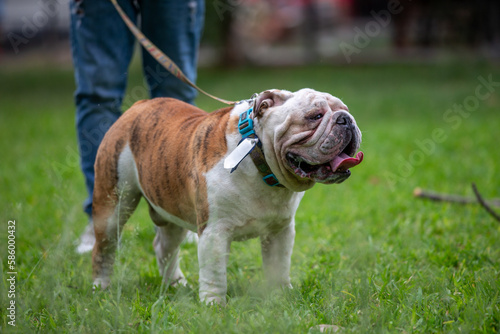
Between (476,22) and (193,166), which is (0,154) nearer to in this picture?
(193,166)

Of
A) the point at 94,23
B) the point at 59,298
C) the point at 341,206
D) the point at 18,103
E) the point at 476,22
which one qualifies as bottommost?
the point at 18,103

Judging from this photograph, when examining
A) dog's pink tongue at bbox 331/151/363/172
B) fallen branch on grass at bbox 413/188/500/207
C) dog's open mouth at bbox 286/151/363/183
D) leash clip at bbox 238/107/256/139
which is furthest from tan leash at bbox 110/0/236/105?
fallen branch on grass at bbox 413/188/500/207

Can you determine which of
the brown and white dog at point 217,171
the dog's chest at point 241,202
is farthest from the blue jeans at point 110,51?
the dog's chest at point 241,202

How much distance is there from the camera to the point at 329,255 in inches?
139

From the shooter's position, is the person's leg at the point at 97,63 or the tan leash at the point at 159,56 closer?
the tan leash at the point at 159,56

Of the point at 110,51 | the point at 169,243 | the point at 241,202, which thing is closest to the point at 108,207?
the point at 169,243

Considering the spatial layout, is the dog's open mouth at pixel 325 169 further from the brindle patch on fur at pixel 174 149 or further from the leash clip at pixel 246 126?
the brindle patch on fur at pixel 174 149

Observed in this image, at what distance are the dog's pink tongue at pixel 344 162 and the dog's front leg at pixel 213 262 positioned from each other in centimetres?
63

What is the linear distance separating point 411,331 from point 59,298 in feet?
5.82

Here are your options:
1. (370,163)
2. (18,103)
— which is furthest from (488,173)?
(18,103)

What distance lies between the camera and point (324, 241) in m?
3.84

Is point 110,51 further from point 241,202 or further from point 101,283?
point 241,202

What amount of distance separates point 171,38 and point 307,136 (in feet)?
5.68

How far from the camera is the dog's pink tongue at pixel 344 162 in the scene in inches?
92.0
